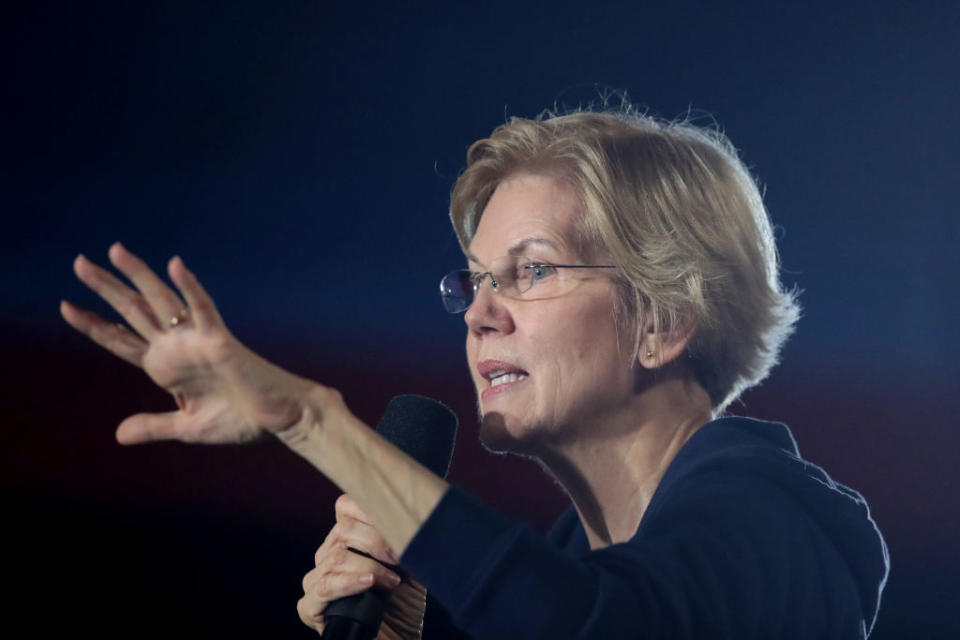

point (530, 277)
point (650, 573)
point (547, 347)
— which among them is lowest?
point (650, 573)

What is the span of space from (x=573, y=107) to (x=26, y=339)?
4.73 ft

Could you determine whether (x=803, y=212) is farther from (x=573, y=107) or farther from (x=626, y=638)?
(x=626, y=638)

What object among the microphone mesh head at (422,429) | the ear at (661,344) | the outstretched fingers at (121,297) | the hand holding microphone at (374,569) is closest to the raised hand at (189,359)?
the outstretched fingers at (121,297)

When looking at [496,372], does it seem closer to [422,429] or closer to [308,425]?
[422,429]

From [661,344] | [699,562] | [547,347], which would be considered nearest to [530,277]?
[547,347]

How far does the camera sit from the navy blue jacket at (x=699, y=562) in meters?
0.92

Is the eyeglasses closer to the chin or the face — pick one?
the face

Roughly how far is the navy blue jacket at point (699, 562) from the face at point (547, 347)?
0.62ft

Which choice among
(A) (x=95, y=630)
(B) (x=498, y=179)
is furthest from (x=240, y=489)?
(B) (x=498, y=179)

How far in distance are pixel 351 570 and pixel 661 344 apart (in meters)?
0.61

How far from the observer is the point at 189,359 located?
0.92 meters

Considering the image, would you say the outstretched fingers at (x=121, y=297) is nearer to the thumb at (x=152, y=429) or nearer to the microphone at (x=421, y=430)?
the thumb at (x=152, y=429)

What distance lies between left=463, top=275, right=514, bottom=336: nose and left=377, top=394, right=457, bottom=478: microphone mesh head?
186 millimetres

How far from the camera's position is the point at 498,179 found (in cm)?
177
